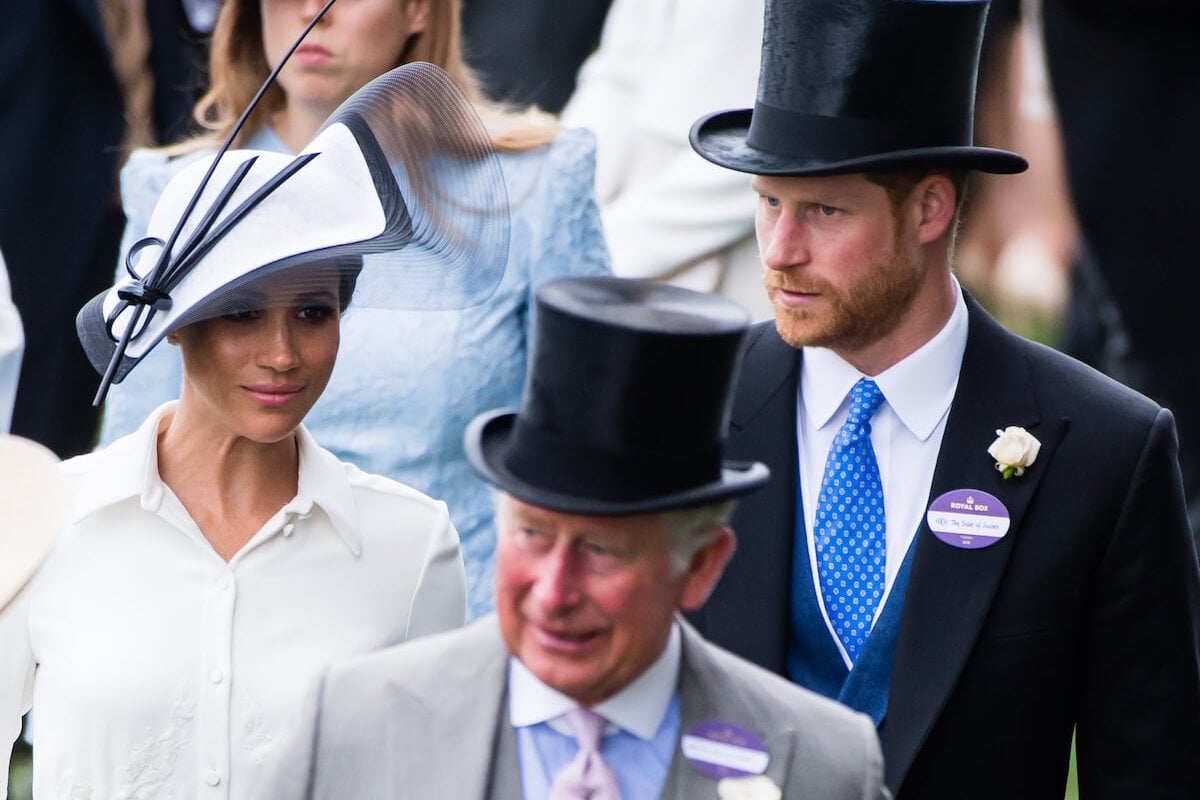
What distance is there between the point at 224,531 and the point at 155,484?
14 cm

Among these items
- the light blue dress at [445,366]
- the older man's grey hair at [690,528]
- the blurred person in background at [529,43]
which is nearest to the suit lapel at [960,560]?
the older man's grey hair at [690,528]

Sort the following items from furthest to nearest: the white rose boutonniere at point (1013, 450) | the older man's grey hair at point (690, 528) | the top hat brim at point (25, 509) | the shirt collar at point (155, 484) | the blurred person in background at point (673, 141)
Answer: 1. the blurred person in background at point (673, 141)
2. the white rose boutonniere at point (1013, 450)
3. the shirt collar at point (155, 484)
4. the top hat brim at point (25, 509)
5. the older man's grey hair at point (690, 528)

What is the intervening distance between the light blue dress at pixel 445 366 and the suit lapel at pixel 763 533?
0.83 metres

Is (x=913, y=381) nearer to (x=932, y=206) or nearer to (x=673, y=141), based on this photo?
(x=932, y=206)

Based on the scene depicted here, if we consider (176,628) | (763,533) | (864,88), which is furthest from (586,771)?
(864,88)

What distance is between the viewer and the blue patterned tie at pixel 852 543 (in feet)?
12.6

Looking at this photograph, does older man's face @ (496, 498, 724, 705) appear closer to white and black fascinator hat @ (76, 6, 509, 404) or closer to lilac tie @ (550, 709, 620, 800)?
lilac tie @ (550, 709, 620, 800)

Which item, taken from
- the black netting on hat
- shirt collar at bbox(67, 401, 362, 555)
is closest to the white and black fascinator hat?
the black netting on hat

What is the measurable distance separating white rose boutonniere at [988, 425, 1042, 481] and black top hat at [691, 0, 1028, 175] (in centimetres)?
50

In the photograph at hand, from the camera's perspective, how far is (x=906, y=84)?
3893 mm

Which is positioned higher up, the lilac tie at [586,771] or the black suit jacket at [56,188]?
the lilac tie at [586,771]

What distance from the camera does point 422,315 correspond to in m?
4.77

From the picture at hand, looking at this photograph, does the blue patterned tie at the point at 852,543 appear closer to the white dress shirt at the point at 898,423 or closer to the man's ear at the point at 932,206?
the white dress shirt at the point at 898,423

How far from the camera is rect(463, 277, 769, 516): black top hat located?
2859 millimetres
